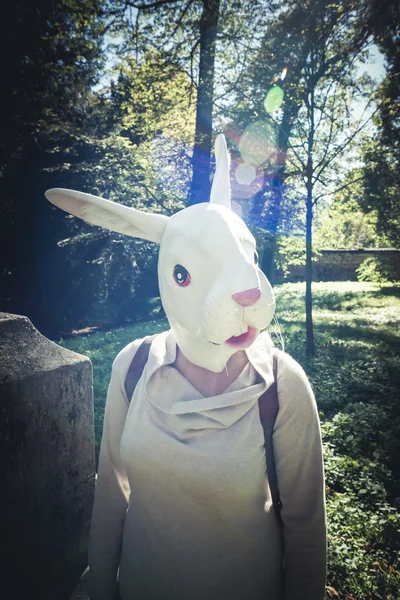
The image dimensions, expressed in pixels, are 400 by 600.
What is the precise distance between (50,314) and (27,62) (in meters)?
7.11

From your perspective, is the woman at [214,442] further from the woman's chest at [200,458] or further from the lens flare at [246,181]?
the lens flare at [246,181]

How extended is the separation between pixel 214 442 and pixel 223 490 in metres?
0.16

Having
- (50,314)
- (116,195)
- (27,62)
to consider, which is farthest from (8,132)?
(50,314)

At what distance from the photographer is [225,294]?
1.03 meters

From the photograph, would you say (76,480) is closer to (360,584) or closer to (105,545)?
(105,545)

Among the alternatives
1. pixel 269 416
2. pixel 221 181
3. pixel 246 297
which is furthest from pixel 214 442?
pixel 221 181

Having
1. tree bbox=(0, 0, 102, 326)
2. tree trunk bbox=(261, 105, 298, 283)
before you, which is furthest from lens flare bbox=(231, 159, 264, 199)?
tree bbox=(0, 0, 102, 326)

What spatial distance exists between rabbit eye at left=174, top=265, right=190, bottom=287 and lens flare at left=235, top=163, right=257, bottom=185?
30.7ft

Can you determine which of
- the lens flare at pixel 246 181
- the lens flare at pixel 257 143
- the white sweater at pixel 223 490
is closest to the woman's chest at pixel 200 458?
the white sweater at pixel 223 490

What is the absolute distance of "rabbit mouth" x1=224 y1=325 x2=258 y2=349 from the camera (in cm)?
110

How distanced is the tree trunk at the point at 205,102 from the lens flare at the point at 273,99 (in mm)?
1405

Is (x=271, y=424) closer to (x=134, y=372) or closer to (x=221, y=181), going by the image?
(x=134, y=372)

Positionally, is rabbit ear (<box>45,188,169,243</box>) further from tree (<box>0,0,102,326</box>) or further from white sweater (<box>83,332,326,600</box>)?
tree (<box>0,0,102,326</box>)

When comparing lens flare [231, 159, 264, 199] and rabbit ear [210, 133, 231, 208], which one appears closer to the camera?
rabbit ear [210, 133, 231, 208]
